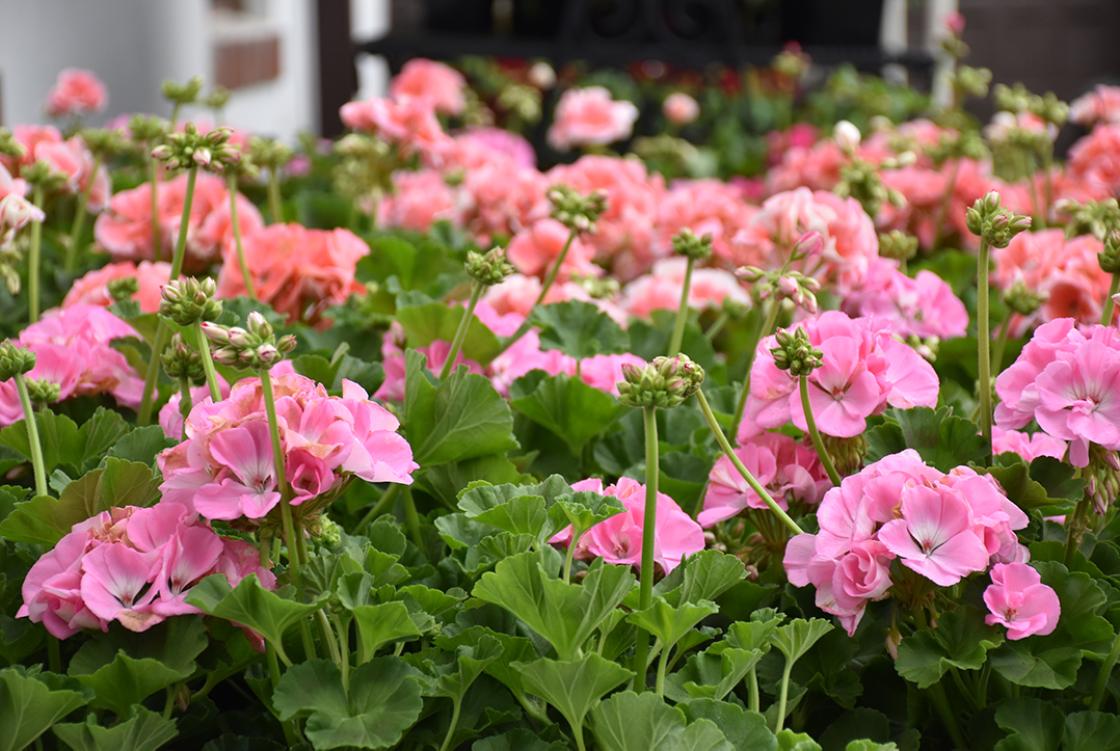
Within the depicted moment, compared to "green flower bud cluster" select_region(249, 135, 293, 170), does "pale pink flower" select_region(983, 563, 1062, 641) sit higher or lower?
lower

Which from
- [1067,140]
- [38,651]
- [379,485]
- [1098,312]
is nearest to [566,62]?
[1067,140]

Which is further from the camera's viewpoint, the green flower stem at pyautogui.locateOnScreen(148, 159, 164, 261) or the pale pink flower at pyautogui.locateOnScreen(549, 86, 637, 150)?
the pale pink flower at pyautogui.locateOnScreen(549, 86, 637, 150)

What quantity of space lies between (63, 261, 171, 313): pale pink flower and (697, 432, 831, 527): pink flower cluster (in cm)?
56

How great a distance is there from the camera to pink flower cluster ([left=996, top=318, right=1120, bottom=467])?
831mm

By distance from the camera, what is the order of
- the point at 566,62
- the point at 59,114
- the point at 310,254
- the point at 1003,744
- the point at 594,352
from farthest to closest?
the point at 566,62 < the point at 59,114 < the point at 310,254 < the point at 594,352 < the point at 1003,744

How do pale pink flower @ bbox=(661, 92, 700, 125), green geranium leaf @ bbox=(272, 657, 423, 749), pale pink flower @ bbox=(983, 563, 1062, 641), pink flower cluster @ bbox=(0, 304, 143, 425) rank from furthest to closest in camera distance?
pale pink flower @ bbox=(661, 92, 700, 125) < pink flower cluster @ bbox=(0, 304, 143, 425) < pale pink flower @ bbox=(983, 563, 1062, 641) < green geranium leaf @ bbox=(272, 657, 423, 749)

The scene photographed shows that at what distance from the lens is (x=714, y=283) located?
5.16 feet

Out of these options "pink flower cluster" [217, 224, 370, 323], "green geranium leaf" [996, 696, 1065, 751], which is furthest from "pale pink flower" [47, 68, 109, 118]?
"green geranium leaf" [996, 696, 1065, 751]

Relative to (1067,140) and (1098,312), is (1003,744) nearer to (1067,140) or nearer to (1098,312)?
(1098,312)

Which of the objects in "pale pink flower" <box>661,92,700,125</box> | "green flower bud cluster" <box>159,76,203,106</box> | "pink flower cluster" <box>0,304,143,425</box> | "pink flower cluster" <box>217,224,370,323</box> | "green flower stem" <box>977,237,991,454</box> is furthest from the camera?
"pale pink flower" <box>661,92,700,125</box>

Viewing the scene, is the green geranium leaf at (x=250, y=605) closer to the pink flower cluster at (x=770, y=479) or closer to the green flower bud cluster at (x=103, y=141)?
the pink flower cluster at (x=770, y=479)

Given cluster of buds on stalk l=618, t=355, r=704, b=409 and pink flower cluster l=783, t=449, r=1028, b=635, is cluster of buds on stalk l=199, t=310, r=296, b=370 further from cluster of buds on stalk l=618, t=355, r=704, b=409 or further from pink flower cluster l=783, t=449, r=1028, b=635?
pink flower cluster l=783, t=449, r=1028, b=635

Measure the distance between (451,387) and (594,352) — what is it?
302 millimetres

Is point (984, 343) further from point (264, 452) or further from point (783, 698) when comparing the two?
point (264, 452)
